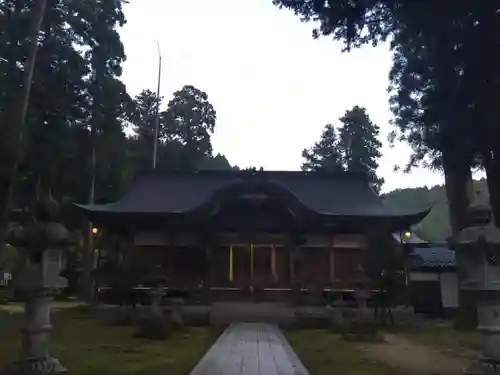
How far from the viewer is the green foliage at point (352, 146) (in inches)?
1961

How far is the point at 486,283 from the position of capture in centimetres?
809

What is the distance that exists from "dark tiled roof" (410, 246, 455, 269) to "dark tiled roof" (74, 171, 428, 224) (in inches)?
134

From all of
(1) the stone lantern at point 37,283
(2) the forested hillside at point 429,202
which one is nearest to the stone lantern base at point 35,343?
(1) the stone lantern at point 37,283

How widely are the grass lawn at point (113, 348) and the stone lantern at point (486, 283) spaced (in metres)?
4.41

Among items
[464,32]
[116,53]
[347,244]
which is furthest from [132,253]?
[464,32]

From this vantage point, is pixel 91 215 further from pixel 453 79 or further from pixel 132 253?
pixel 453 79

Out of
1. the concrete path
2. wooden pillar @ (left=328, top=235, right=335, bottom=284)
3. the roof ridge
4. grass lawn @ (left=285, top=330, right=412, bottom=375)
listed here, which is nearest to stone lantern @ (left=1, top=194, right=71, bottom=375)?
the concrete path

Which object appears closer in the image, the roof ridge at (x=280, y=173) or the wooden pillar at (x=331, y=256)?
the wooden pillar at (x=331, y=256)

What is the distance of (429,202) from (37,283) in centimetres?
6861

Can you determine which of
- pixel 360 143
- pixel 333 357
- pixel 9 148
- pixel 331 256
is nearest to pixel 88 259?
pixel 331 256

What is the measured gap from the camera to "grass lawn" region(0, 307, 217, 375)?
9.32 m

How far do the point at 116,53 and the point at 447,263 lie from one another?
17744 mm

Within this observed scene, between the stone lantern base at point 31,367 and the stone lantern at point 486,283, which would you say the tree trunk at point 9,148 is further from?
the stone lantern at point 486,283

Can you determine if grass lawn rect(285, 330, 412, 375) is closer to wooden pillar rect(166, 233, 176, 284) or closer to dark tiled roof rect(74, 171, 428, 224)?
dark tiled roof rect(74, 171, 428, 224)
